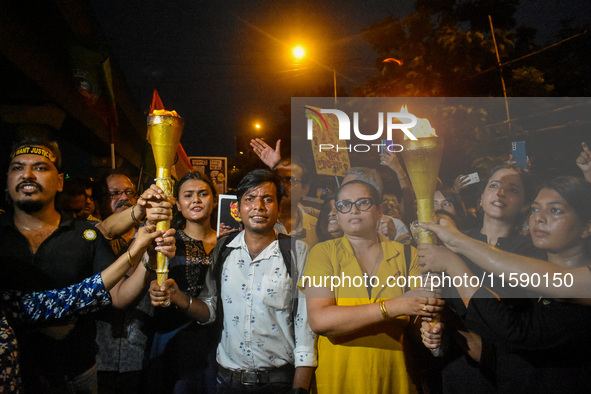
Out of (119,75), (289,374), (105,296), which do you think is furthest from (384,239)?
(119,75)

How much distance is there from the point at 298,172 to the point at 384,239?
0.91 metres

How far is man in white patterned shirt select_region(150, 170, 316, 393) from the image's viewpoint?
239 cm

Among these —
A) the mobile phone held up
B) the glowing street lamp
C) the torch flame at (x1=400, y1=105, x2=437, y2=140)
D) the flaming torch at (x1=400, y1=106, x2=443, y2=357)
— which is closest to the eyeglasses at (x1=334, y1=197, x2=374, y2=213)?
the flaming torch at (x1=400, y1=106, x2=443, y2=357)

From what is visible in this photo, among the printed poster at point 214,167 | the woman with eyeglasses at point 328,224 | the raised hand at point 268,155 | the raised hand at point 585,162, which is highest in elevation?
the printed poster at point 214,167

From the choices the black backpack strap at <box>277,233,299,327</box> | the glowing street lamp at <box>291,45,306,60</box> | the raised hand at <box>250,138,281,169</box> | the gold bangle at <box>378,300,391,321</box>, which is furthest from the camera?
the glowing street lamp at <box>291,45,306,60</box>

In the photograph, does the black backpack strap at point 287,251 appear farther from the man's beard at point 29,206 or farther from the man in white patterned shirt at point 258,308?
the man's beard at point 29,206

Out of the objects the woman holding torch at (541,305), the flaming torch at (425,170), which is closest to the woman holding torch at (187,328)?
the flaming torch at (425,170)

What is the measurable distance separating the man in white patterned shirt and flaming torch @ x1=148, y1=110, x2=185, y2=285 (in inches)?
6.9

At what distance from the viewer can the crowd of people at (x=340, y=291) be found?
2.22 meters

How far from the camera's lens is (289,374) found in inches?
95.6

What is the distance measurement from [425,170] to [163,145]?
4.89ft

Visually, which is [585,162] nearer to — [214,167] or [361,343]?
[361,343]

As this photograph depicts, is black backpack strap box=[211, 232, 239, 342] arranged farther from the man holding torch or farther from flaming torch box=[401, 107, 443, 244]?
flaming torch box=[401, 107, 443, 244]

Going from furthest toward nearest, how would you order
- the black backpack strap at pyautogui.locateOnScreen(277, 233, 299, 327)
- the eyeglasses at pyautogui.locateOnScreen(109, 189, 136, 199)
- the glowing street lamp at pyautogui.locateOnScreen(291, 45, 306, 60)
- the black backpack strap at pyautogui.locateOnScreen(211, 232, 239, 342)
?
the glowing street lamp at pyautogui.locateOnScreen(291, 45, 306, 60), the eyeglasses at pyautogui.locateOnScreen(109, 189, 136, 199), the black backpack strap at pyautogui.locateOnScreen(211, 232, 239, 342), the black backpack strap at pyautogui.locateOnScreen(277, 233, 299, 327)
